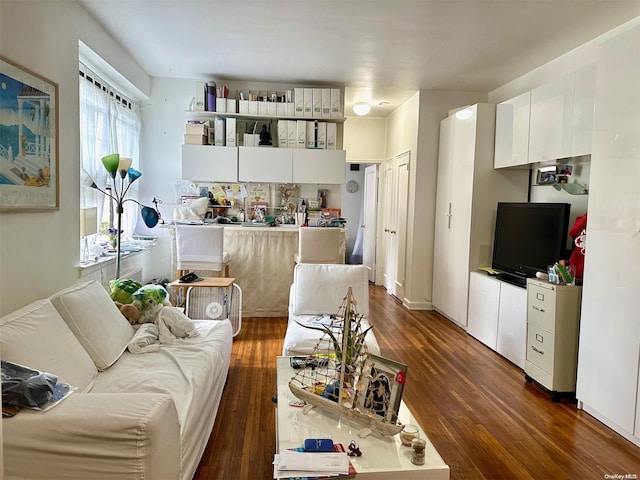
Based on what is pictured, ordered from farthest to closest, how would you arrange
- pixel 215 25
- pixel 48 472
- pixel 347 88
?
pixel 347 88, pixel 215 25, pixel 48 472

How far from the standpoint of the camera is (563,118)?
130 inches

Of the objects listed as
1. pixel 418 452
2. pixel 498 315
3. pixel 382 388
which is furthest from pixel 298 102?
pixel 418 452

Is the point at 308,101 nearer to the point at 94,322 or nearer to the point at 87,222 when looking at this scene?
the point at 87,222

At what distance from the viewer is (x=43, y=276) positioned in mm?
2648

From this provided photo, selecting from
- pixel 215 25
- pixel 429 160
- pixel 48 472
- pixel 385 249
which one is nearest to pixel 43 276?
pixel 48 472

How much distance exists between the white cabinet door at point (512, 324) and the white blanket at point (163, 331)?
2588mm

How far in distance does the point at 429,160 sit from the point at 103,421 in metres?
4.72

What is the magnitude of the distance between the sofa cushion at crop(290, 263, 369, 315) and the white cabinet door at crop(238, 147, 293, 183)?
193 centimetres

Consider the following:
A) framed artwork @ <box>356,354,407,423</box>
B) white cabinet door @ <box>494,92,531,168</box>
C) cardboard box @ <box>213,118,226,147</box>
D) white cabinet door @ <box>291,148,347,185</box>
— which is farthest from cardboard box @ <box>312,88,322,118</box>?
framed artwork @ <box>356,354,407,423</box>

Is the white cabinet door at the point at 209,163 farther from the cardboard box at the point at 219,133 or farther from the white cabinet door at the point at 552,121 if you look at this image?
the white cabinet door at the point at 552,121

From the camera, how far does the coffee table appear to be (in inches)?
58.9

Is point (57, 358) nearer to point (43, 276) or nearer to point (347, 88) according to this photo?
point (43, 276)

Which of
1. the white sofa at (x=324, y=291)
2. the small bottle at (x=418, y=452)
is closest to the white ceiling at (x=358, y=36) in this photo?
the white sofa at (x=324, y=291)

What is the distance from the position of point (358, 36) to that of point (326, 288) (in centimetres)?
219
